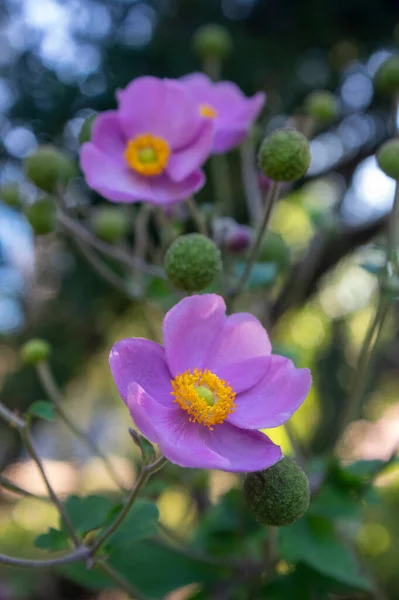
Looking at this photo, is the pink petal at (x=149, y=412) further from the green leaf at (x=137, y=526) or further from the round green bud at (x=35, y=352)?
the round green bud at (x=35, y=352)

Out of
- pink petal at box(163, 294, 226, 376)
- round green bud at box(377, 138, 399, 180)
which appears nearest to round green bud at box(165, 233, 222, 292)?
pink petal at box(163, 294, 226, 376)

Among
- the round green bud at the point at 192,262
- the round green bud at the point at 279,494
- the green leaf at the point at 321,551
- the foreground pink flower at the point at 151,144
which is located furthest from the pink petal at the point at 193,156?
the green leaf at the point at 321,551

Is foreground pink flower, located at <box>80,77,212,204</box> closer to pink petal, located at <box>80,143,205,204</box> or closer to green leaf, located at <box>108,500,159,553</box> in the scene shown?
pink petal, located at <box>80,143,205,204</box>

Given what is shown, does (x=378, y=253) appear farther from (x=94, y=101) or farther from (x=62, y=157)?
(x=94, y=101)

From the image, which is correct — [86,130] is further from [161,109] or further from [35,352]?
[35,352]

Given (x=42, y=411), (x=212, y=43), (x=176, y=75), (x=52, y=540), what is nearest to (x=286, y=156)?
(x=42, y=411)
